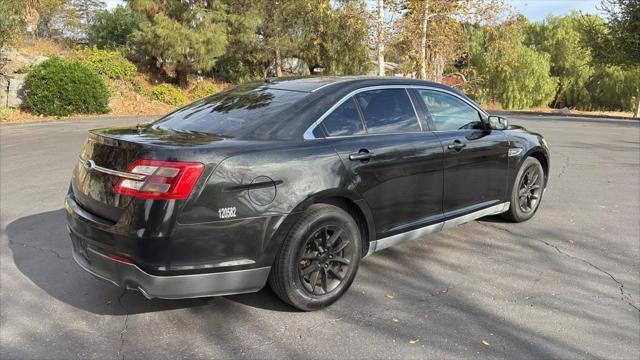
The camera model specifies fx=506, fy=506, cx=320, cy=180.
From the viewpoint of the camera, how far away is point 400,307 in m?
3.58

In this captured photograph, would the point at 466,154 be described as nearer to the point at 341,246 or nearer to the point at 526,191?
the point at 526,191

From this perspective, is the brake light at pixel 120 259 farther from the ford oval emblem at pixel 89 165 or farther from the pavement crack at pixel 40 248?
the pavement crack at pixel 40 248

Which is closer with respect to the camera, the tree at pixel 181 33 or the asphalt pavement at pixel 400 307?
the asphalt pavement at pixel 400 307

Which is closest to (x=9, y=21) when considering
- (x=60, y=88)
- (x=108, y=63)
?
(x=60, y=88)

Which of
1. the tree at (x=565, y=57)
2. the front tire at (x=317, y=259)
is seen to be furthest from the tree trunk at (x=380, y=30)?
the tree at (x=565, y=57)

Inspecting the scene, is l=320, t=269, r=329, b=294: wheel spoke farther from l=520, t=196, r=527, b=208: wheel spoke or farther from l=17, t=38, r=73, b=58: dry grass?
l=17, t=38, r=73, b=58: dry grass

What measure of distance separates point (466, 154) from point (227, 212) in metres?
2.42

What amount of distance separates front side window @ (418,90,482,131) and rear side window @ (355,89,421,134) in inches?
10.5

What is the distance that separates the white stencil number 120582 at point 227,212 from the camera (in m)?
3.00

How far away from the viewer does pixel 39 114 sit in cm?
1817

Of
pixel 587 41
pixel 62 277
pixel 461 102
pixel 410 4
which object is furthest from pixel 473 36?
pixel 62 277

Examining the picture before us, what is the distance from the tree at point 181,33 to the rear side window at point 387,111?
67.9ft

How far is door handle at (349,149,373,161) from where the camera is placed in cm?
360

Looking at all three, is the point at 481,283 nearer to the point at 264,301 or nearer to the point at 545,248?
the point at 545,248
